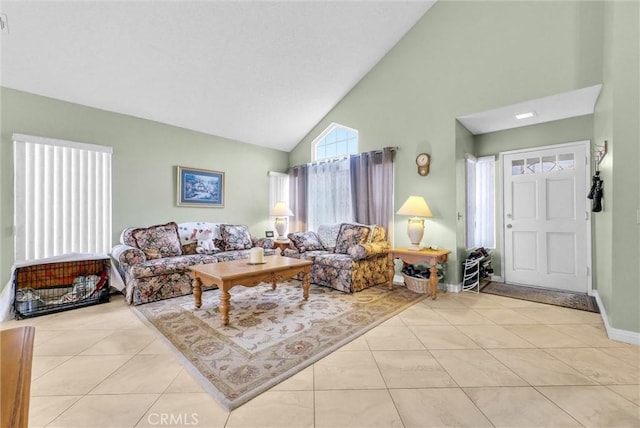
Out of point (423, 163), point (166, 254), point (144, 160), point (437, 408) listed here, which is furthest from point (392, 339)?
point (144, 160)

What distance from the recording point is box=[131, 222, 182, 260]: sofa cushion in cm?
362

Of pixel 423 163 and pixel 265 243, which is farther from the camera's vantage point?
pixel 265 243

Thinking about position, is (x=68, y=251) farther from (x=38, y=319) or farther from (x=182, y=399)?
(x=182, y=399)

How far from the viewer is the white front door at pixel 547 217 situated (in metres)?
3.59

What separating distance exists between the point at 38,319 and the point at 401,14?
5.43 m

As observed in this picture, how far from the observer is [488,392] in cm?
165

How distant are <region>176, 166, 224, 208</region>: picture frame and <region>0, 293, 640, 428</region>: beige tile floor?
7.35 ft

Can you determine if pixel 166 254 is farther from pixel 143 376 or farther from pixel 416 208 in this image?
pixel 416 208

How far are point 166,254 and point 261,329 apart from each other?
2.05 m

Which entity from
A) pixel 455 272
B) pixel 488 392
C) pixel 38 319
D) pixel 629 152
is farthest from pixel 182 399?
pixel 629 152

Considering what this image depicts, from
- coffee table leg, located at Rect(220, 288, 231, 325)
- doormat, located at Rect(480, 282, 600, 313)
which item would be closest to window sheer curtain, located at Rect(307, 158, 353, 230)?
doormat, located at Rect(480, 282, 600, 313)

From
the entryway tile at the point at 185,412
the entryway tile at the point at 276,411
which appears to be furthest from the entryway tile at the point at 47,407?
the entryway tile at the point at 276,411

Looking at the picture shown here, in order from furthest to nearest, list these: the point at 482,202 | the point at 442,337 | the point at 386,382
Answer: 1. the point at 482,202
2. the point at 442,337
3. the point at 386,382

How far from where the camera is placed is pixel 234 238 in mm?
4492
